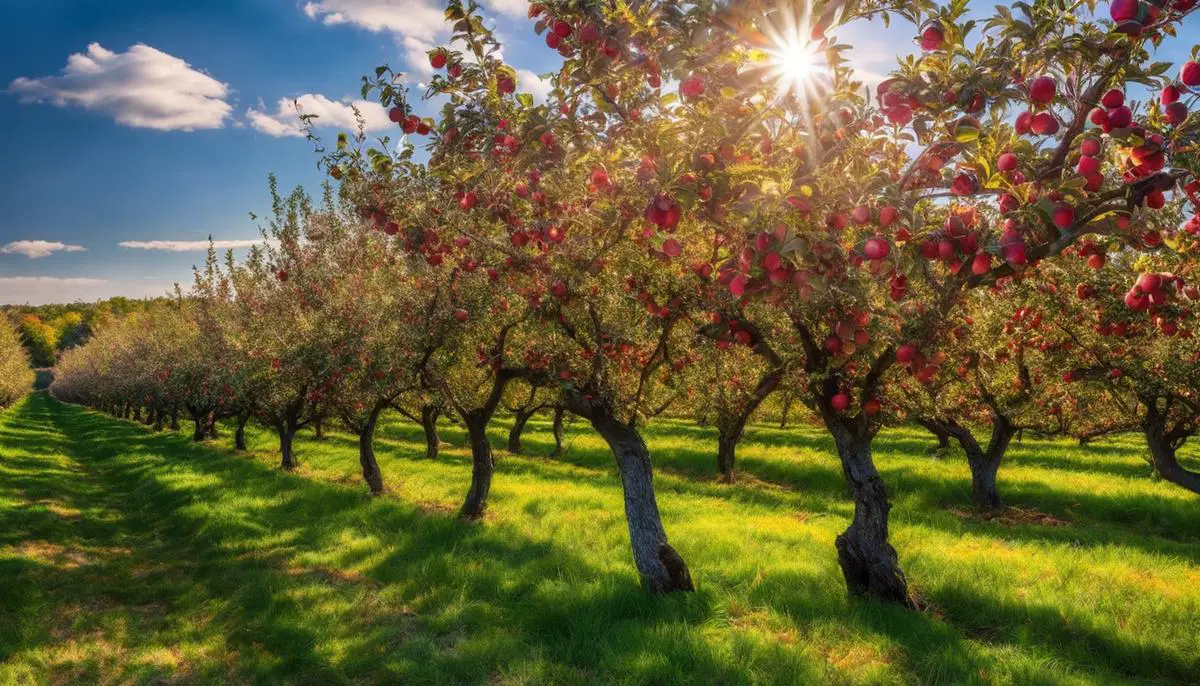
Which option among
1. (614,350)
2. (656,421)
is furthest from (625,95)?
(656,421)

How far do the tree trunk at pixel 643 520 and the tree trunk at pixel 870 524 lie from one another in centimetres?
262

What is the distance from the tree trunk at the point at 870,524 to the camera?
30.9ft

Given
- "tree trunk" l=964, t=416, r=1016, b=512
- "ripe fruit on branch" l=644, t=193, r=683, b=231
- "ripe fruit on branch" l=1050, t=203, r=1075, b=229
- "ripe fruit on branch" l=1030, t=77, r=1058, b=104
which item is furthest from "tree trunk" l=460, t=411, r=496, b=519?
"tree trunk" l=964, t=416, r=1016, b=512

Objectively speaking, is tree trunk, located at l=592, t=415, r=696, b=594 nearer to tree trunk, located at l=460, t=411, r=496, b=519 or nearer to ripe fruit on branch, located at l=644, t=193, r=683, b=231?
tree trunk, located at l=460, t=411, r=496, b=519

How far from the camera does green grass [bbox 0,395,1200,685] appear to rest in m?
8.15

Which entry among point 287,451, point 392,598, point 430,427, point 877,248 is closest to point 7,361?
point 287,451

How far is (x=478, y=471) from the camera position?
16125mm

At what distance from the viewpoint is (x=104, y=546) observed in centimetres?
1498

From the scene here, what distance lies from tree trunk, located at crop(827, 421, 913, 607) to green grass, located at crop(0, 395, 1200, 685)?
A: 18.8 inches

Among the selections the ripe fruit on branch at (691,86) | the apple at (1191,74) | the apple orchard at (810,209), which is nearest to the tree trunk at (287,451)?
the apple orchard at (810,209)

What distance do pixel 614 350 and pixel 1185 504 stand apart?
1809 cm

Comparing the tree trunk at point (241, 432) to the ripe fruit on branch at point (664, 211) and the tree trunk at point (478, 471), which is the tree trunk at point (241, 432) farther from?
the ripe fruit on branch at point (664, 211)

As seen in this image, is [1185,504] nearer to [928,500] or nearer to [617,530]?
[928,500]

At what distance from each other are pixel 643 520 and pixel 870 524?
337 cm
